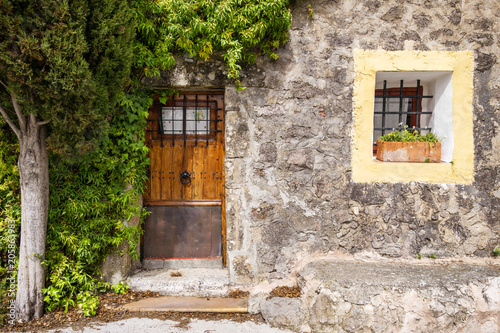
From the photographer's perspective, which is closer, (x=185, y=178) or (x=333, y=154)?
(x=333, y=154)

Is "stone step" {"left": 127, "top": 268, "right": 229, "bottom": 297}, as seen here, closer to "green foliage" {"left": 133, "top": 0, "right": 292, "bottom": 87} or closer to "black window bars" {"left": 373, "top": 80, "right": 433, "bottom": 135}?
"green foliage" {"left": 133, "top": 0, "right": 292, "bottom": 87}

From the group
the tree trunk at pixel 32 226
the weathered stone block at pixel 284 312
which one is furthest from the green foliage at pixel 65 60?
the weathered stone block at pixel 284 312

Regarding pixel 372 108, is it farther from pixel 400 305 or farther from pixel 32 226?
pixel 32 226

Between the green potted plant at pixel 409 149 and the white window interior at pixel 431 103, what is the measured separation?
147 millimetres

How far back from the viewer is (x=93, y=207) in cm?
299

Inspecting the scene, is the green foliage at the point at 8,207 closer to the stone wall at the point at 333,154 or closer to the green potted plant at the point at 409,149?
the stone wall at the point at 333,154

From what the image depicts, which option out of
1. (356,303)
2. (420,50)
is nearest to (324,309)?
(356,303)

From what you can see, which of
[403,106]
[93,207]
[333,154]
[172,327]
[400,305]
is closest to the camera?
[400,305]

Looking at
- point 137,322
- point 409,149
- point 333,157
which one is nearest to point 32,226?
point 137,322

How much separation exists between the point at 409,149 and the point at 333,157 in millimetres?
778

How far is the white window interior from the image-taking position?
3.25 m

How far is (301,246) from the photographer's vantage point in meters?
3.21

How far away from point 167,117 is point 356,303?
2.56 meters

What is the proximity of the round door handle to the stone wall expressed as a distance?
1.77 ft
